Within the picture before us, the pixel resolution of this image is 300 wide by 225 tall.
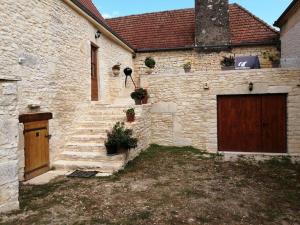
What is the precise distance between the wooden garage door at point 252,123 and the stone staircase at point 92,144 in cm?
335

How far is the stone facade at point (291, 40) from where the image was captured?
9.67 m

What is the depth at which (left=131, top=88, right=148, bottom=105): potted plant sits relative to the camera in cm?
996

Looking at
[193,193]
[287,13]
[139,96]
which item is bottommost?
[193,193]

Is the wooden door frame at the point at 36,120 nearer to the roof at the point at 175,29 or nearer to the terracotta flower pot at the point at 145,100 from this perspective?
the terracotta flower pot at the point at 145,100

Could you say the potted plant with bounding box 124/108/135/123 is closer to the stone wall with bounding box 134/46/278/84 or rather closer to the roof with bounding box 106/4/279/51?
the stone wall with bounding box 134/46/278/84

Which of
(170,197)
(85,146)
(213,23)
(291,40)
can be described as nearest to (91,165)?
(85,146)

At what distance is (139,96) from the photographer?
9969 mm

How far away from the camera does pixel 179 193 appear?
5.50 meters

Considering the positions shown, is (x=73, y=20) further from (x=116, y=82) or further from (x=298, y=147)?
(x=298, y=147)

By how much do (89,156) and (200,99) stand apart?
433cm

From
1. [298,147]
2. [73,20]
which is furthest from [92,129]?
[298,147]

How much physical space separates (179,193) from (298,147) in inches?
210

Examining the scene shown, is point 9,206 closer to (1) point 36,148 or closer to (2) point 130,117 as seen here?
(1) point 36,148

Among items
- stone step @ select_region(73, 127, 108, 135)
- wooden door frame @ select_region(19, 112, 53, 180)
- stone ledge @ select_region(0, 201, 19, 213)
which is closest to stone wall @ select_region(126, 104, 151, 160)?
stone step @ select_region(73, 127, 108, 135)
